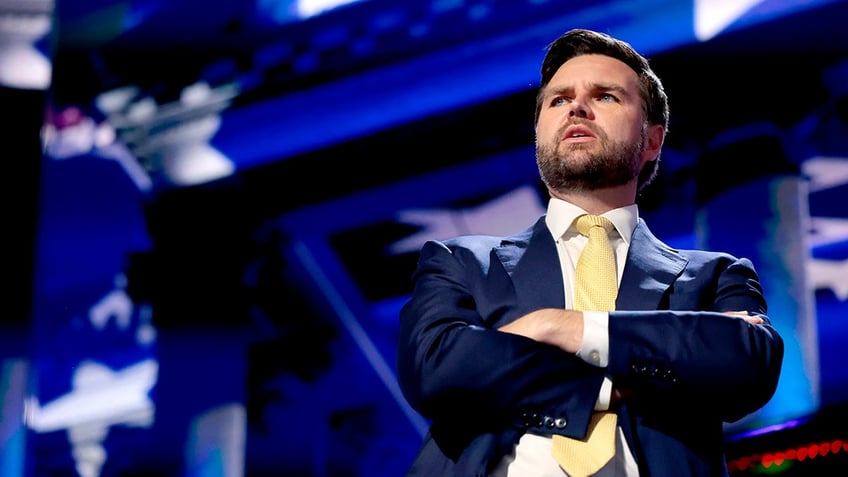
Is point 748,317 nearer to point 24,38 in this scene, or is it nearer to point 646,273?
point 646,273

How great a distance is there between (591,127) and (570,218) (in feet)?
0.56

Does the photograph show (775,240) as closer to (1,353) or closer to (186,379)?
(186,379)

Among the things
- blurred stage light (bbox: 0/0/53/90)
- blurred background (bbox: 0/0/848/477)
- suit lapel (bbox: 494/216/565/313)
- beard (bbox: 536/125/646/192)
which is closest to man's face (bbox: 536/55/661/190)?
beard (bbox: 536/125/646/192)

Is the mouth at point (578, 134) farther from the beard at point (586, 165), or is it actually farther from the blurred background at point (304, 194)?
the blurred background at point (304, 194)

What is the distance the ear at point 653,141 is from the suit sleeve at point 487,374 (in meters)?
0.51

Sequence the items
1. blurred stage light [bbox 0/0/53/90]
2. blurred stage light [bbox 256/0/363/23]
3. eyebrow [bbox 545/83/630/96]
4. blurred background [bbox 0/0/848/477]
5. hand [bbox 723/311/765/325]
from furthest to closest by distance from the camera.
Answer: blurred stage light [bbox 0/0/53/90]
blurred stage light [bbox 256/0/363/23]
blurred background [bbox 0/0/848/477]
eyebrow [bbox 545/83/630/96]
hand [bbox 723/311/765/325]

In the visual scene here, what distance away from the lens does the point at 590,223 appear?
1.83 m

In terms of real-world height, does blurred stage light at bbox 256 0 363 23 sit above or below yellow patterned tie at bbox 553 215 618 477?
above

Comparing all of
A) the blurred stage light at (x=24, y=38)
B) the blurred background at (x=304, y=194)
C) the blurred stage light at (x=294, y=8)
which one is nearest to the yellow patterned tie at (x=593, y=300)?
the blurred background at (x=304, y=194)

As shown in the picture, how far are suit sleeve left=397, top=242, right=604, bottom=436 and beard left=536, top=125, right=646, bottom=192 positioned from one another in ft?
0.88

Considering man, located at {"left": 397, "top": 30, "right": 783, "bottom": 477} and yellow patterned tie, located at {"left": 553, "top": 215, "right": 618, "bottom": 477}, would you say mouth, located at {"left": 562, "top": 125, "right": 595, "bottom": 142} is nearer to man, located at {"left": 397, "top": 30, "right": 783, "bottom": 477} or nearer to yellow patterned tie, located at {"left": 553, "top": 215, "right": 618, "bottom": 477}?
man, located at {"left": 397, "top": 30, "right": 783, "bottom": 477}

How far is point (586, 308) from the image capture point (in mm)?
1701

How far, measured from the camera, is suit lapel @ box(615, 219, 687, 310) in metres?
1.71

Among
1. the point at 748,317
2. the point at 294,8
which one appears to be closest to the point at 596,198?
the point at 748,317
